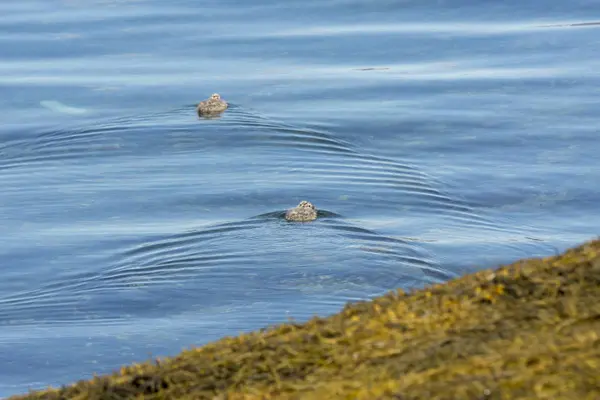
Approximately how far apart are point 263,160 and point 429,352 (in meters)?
11.0

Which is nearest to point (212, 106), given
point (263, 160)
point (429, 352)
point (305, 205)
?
point (263, 160)

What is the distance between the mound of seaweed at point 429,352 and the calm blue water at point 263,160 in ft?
13.6

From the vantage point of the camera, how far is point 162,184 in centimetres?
1463

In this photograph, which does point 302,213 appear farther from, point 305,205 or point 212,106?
point 212,106

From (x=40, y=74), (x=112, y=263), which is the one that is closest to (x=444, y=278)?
(x=112, y=263)

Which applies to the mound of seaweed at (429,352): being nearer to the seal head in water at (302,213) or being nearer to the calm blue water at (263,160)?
the calm blue water at (263,160)

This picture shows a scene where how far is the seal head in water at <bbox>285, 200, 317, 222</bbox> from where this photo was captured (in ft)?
41.4

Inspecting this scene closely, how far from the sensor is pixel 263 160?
1552 centimetres

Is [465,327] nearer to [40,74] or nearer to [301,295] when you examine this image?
[301,295]

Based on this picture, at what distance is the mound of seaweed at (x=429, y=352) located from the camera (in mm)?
4320

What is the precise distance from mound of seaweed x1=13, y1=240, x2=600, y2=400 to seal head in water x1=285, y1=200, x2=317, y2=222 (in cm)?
710

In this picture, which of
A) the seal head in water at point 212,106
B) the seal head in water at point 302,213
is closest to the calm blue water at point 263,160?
the seal head in water at point 302,213

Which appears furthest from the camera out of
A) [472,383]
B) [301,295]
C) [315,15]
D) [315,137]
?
[315,15]

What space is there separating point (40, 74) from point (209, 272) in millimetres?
10730
